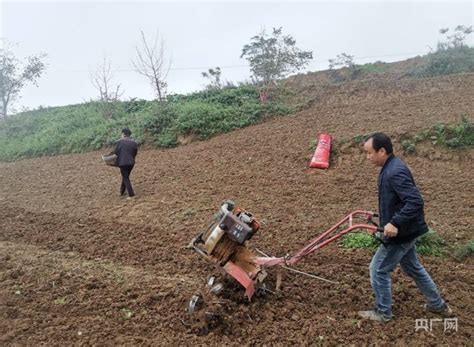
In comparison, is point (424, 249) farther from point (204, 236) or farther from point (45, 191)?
point (45, 191)

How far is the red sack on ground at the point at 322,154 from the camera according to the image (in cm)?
909

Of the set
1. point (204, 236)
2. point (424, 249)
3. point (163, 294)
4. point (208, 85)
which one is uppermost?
point (208, 85)

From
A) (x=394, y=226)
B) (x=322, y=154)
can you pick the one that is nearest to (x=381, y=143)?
(x=394, y=226)

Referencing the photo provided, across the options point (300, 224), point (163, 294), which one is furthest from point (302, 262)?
point (163, 294)

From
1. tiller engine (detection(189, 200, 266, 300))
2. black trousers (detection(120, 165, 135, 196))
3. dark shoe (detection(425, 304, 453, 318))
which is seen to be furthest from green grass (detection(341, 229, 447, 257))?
black trousers (detection(120, 165, 135, 196))

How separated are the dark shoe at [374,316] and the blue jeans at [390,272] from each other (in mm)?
31

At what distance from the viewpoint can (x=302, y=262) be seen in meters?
5.30

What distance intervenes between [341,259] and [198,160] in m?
6.61

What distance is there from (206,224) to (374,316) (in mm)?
3611

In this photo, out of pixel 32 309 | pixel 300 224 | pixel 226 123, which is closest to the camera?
pixel 32 309

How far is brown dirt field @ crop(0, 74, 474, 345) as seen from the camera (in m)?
4.05

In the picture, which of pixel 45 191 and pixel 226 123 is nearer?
pixel 45 191

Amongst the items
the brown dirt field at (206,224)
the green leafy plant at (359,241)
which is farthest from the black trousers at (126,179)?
the green leafy plant at (359,241)

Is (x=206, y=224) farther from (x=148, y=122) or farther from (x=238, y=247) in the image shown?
(x=148, y=122)
